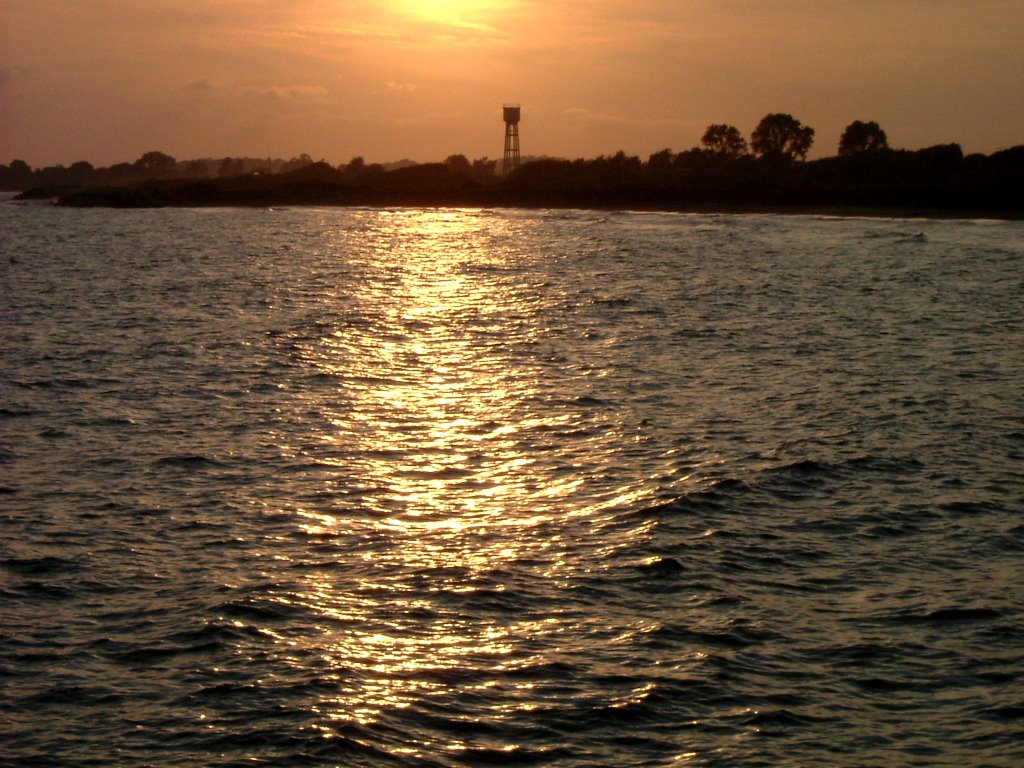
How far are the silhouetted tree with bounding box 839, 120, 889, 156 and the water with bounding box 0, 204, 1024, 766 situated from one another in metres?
157

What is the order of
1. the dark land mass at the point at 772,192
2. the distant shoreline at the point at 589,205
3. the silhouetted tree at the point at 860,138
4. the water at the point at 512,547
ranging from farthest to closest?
the silhouetted tree at the point at 860,138 → the dark land mass at the point at 772,192 → the distant shoreline at the point at 589,205 → the water at the point at 512,547

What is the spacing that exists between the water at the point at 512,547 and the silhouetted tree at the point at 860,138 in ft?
517

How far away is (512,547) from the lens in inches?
714

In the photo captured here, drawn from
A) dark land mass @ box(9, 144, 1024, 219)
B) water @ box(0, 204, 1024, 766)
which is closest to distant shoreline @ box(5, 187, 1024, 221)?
dark land mass @ box(9, 144, 1024, 219)

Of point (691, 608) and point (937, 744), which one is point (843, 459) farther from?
point (937, 744)

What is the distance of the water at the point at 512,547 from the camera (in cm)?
1265

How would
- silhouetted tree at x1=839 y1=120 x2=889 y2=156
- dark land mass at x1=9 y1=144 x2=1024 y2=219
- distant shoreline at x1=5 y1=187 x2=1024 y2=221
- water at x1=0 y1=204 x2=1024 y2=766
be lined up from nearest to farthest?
water at x1=0 y1=204 x2=1024 y2=766, distant shoreline at x1=5 y1=187 x2=1024 y2=221, dark land mass at x1=9 y1=144 x2=1024 y2=219, silhouetted tree at x1=839 y1=120 x2=889 y2=156

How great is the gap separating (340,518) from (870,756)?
1009 cm

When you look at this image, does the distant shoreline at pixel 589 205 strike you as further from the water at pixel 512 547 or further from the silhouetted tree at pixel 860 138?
the water at pixel 512 547

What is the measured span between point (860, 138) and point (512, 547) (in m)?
188

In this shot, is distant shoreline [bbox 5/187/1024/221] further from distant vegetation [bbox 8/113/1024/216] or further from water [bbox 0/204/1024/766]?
water [bbox 0/204/1024/766]

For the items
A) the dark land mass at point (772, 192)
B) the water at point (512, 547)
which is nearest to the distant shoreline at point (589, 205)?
the dark land mass at point (772, 192)

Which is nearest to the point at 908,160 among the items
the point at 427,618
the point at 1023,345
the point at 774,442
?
the point at 1023,345

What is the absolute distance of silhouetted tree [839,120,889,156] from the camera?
191250mm
